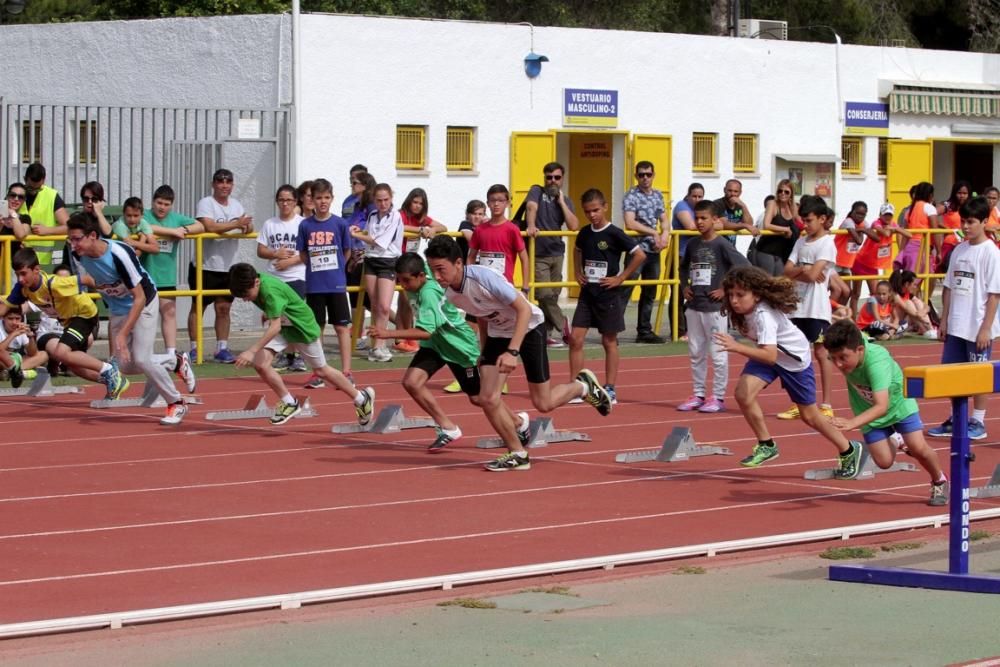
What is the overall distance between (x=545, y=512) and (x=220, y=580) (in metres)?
2.65

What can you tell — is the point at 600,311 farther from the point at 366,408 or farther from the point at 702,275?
the point at 366,408

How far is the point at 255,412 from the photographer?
15508 millimetres

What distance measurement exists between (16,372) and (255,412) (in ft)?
10.1

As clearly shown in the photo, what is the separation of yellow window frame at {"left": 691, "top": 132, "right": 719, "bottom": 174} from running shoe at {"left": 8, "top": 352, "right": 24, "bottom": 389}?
1450cm

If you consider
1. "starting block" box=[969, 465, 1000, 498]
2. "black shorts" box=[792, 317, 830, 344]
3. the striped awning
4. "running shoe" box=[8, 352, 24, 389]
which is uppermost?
the striped awning

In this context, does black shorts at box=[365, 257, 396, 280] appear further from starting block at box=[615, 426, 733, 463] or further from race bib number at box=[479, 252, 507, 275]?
starting block at box=[615, 426, 733, 463]

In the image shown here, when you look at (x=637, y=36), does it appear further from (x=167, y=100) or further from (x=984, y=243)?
(x=984, y=243)

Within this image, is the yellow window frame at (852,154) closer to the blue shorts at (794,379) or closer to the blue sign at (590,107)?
the blue sign at (590,107)

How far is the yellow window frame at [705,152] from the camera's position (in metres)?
29.3

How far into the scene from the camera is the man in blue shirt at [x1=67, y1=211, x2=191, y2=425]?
15.0m

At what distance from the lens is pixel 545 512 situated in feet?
35.9

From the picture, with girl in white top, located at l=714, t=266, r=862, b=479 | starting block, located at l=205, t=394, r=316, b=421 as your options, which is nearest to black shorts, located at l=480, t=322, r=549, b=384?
girl in white top, located at l=714, t=266, r=862, b=479

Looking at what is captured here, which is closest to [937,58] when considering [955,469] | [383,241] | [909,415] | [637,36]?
[637,36]

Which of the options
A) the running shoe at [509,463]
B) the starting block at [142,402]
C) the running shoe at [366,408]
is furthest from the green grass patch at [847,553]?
the starting block at [142,402]
